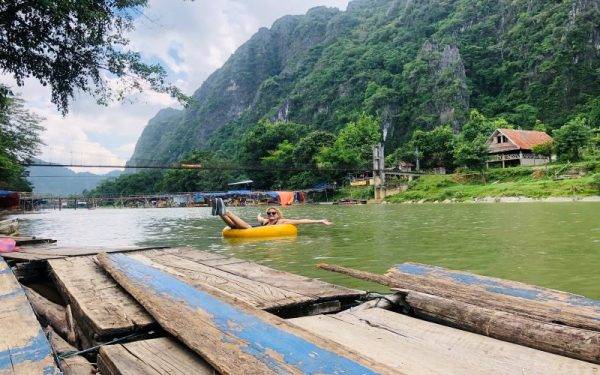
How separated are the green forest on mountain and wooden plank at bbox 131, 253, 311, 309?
108 ft

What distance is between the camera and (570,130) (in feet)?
128

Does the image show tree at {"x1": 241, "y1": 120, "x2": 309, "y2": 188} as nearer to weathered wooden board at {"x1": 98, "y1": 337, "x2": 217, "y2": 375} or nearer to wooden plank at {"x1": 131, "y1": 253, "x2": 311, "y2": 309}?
wooden plank at {"x1": 131, "y1": 253, "x2": 311, "y2": 309}

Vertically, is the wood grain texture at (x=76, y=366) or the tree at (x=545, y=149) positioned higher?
the tree at (x=545, y=149)

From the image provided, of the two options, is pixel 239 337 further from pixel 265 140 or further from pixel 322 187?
pixel 265 140

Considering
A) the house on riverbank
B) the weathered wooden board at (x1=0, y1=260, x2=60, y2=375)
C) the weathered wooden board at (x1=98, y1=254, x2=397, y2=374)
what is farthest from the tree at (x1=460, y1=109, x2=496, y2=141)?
the weathered wooden board at (x1=0, y1=260, x2=60, y2=375)

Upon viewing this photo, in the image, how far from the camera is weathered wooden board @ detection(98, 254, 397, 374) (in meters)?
1.55

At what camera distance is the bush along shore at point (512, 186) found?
31.0m

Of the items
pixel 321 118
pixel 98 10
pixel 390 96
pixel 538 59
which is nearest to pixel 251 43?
pixel 321 118

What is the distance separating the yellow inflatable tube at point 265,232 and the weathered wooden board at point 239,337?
950 cm

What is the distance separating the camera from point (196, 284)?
3018mm

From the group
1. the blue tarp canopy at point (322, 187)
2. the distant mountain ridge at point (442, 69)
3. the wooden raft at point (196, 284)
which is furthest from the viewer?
the distant mountain ridge at point (442, 69)

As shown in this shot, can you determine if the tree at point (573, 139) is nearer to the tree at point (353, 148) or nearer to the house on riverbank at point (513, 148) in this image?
the house on riverbank at point (513, 148)

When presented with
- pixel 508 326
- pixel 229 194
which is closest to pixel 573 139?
pixel 508 326

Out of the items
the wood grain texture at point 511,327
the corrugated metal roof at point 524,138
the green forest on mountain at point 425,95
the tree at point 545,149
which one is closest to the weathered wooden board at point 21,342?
the wood grain texture at point 511,327
